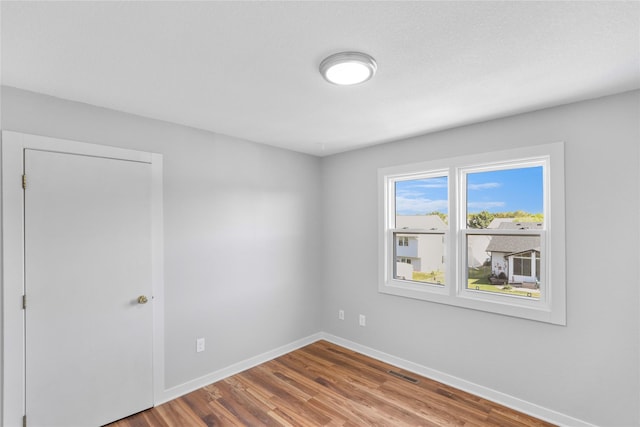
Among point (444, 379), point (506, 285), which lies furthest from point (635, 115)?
point (444, 379)

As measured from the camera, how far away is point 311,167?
161 inches

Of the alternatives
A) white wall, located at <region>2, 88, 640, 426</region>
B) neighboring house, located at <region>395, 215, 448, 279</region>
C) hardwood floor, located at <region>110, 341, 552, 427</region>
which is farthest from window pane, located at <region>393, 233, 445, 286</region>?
hardwood floor, located at <region>110, 341, 552, 427</region>

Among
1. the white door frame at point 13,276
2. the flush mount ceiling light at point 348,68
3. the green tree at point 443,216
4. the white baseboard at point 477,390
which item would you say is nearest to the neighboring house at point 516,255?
the green tree at point 443,216

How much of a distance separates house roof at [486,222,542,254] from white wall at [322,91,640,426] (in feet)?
0.86

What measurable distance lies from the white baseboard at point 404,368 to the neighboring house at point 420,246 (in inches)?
37.7

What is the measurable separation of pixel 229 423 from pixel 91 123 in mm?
2560

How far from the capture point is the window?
2.44m

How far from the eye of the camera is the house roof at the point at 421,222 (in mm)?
3218

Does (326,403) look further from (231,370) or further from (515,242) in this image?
(515,242)

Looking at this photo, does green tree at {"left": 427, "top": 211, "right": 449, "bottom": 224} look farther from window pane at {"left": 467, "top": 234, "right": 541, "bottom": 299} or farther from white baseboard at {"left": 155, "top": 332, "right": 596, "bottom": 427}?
white baseboard at {"left": 155, "top": 332, "right": 596, "bottom": 427}

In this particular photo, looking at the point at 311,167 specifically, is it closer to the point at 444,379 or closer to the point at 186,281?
the point at 186,281

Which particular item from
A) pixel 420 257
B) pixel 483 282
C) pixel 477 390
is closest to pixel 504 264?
pixel 483 282

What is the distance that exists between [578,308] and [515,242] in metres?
0.64

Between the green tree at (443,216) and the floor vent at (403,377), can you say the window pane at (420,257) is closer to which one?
the green tree at (443,216)
